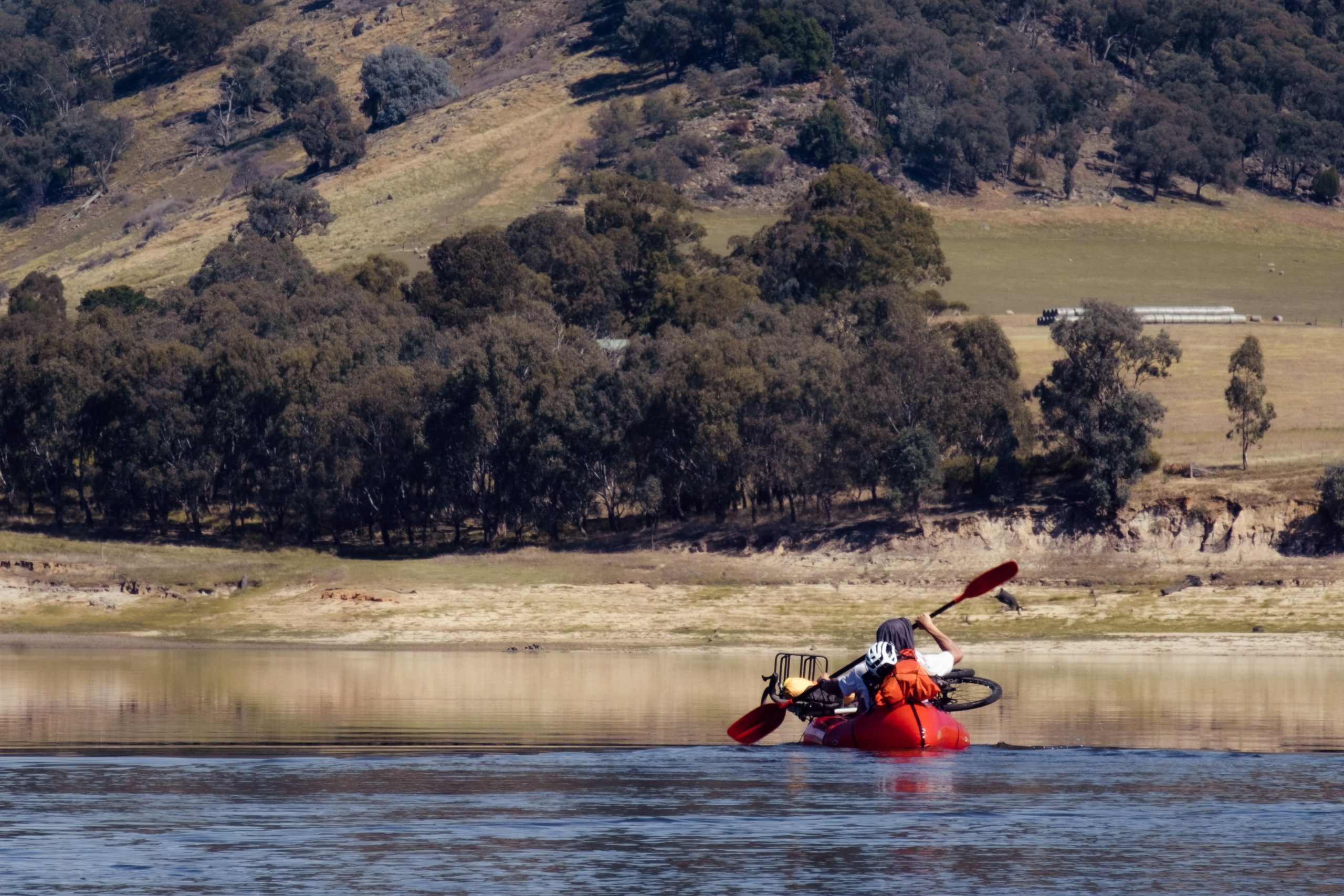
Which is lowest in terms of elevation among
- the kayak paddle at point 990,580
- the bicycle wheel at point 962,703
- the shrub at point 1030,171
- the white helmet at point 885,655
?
the bicycle wheel at point 962,703

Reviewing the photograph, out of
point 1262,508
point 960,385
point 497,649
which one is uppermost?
point 960,385

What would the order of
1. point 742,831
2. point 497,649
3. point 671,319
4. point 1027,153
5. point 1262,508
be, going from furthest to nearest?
point 1027,153
point 671,319
point 1262,508
point 497,649
point 742,831

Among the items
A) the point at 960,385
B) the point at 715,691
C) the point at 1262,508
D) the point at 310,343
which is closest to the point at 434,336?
the point at 310,343

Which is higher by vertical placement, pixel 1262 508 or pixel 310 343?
pixel 310 343

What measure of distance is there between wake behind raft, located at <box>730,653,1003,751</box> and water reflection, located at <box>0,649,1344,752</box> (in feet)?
2.09

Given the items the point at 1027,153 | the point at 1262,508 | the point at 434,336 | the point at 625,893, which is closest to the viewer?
the point at 625,893

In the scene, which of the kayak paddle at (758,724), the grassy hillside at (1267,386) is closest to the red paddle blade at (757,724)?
the kayak paddle at (758,724)

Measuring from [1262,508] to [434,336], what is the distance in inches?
1804

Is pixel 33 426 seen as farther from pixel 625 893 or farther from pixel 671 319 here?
pixel 625 893

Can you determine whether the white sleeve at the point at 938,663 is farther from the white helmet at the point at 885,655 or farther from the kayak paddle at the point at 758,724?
the kayak paddle at the point at 758,724

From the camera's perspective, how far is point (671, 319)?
108m

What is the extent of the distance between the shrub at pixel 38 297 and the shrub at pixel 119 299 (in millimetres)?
2013

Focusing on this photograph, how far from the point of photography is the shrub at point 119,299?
127688 millimetres

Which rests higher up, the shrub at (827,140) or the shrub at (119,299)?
the shrub at (827,140)
